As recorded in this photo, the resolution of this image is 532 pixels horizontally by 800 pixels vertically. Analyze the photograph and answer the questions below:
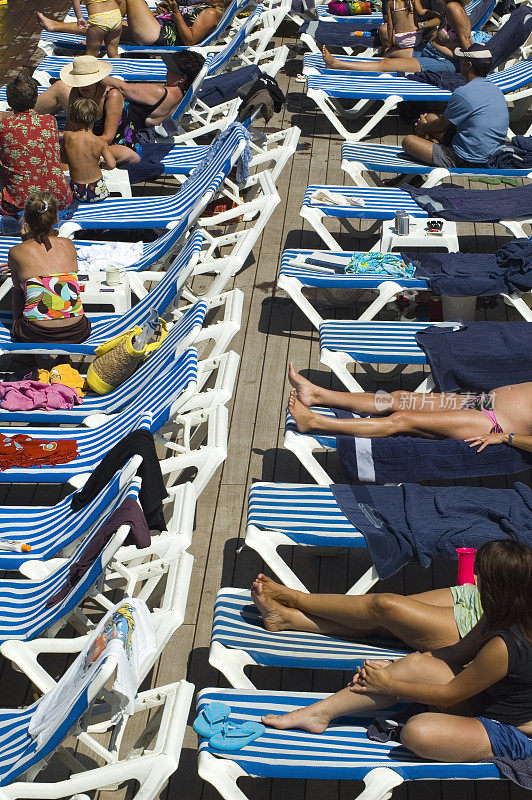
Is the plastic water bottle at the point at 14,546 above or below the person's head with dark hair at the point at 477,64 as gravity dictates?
below

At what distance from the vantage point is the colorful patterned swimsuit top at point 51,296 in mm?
5496

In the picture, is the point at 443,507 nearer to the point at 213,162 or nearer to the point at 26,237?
the point at 26,237

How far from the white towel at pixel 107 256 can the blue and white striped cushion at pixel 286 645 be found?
2.93 meters

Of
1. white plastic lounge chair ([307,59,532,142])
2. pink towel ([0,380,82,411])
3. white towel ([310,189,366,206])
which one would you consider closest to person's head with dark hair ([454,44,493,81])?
white plastic lounge chair ([307,59,532,142])

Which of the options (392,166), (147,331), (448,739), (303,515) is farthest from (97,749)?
(392,166)

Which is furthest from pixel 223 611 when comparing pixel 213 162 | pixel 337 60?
pixel 337 60

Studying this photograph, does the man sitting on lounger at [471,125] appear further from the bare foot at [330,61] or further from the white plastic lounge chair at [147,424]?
the white plastic lounge chair at [147,424]

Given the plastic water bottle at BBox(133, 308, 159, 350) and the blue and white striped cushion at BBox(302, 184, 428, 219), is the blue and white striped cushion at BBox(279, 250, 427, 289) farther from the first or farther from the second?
the plastic water bottle at BBox(133, 308, 159, 350)

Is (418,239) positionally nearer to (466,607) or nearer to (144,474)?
(144,474)

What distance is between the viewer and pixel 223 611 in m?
3.96

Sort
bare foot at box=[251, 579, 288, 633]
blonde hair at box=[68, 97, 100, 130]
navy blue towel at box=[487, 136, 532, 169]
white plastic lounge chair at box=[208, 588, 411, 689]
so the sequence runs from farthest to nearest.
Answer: navy blue towel at box=[487, 136, 532, 169] → blonde hair at box=[68, 97, 100, 130] → bare foot at box=[251, 579, 288, 633] → white plastic lounge chair at box=[208, 588, 411, 689]

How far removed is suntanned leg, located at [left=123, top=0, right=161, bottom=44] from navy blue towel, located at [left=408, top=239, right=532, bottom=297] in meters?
4.77

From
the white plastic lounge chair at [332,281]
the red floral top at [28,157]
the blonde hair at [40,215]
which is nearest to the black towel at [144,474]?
the blonde hair at [40,215]

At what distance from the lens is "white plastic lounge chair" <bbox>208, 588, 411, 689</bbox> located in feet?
12.1
